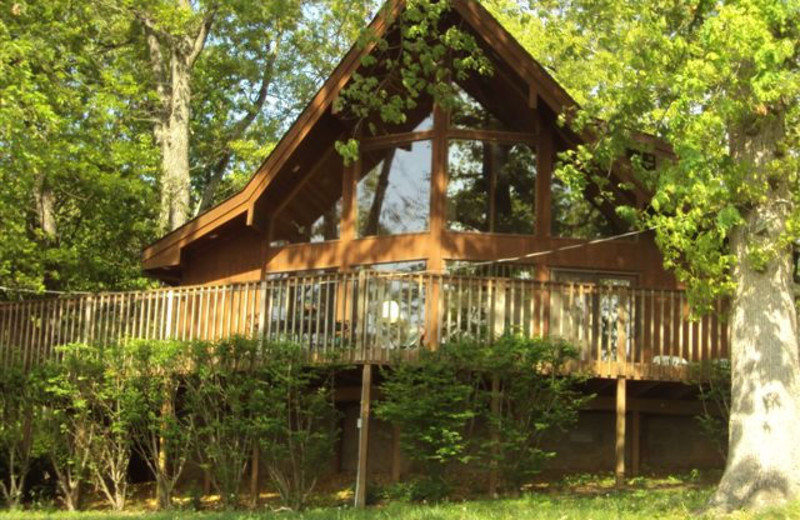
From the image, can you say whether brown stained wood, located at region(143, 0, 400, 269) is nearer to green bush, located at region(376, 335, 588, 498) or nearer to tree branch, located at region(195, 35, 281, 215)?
green bush, located at region(376, 335, 588, 498)

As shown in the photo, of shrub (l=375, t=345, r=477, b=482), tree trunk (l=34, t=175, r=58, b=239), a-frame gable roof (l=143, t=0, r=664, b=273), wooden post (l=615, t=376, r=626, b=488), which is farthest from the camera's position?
tree trunk (l=34, t=175, r=58, b=239)

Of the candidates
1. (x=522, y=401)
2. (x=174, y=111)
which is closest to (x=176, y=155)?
(x=174, y=111)

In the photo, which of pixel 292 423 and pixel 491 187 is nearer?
pixel 292 423

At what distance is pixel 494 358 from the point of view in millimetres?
14812

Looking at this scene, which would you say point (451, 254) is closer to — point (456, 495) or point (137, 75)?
point (456, 495)

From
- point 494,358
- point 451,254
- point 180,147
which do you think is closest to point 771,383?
point 494,358

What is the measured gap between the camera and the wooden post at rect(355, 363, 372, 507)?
1504cm

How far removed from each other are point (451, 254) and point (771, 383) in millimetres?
6960

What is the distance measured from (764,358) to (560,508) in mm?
3133

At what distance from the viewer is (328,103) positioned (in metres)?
17.6

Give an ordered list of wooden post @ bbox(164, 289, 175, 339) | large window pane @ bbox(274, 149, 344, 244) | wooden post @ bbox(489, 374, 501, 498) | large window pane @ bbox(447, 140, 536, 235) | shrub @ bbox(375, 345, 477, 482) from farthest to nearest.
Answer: large window pane @ bbox(274, 149, 344, 244) → large window pane @ bbox(447, 140, 536, 235) → wooden post @ bbox(164, 289, 175, 339) → wooden post @ bbox(489, 374, 501, 498) → shrub @ bbox(375, 345, 477, 482)

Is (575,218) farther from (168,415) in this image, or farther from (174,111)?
(174,111)

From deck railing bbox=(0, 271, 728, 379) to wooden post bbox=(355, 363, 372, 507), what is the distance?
0.33m

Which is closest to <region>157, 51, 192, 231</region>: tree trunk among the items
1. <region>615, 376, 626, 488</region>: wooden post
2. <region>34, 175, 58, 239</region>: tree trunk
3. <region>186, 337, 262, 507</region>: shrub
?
<region>34, 175, 58, 239</region>: tree trunk
